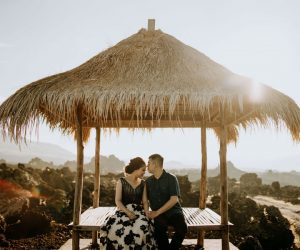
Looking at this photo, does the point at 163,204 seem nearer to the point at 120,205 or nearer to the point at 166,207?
the point at 166,207

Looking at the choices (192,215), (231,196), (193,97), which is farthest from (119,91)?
(231,196)

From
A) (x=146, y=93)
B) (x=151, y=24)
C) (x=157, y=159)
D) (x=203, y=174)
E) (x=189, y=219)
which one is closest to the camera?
(x=157, y=159)

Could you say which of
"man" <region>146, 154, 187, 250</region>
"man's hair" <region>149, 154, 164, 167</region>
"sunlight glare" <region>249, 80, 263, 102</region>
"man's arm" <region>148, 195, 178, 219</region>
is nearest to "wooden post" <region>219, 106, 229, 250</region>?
"sunlight glare" <region>249, 80, 263, 102</region>

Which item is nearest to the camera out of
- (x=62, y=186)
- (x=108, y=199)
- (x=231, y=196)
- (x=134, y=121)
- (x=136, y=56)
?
(x=136, y=56)

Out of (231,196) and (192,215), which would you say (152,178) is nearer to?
(192,215)

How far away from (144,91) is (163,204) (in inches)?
63.3

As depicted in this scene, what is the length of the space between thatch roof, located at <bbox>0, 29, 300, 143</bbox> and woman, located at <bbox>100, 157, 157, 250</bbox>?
0.86m

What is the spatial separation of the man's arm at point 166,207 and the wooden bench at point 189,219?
2.02 feet

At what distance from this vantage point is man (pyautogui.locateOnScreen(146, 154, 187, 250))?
170 inches

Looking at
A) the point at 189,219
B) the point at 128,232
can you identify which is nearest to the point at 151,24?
the point at 189,219

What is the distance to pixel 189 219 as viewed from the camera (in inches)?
207

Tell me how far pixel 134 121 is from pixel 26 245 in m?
3.59

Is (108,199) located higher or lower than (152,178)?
lower

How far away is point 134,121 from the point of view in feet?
20.6
